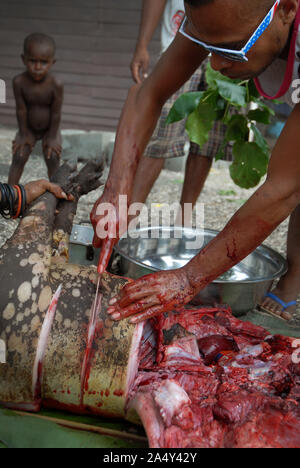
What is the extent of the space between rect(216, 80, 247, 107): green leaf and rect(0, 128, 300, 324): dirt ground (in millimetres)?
1787

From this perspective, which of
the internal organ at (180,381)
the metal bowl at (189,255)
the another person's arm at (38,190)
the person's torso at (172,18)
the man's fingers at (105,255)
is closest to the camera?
the internal organ at (180,381)

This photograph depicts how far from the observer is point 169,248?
3.65 m

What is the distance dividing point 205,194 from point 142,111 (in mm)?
4002

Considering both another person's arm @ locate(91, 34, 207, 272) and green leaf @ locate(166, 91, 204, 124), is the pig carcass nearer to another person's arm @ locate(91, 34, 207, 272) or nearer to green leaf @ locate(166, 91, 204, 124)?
another person's arm @ locate(91, 34, 207, 272)

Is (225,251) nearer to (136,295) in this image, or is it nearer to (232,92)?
(136,295)

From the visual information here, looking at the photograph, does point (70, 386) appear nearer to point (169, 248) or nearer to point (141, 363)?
point (141, 363)

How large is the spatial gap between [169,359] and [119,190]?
806 mm

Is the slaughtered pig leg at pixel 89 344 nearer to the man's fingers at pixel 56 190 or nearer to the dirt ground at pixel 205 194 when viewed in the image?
the man's fingers at pixel 56 190

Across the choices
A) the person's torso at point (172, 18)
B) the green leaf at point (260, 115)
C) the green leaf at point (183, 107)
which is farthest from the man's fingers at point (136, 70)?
the green leaf at point (260, 115)

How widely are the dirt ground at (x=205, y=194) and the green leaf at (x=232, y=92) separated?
5.86 feet

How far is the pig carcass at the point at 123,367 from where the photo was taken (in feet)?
5.25

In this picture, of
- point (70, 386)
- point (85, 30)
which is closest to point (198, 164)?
point (70, 386)

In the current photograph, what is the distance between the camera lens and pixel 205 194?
6.33 m

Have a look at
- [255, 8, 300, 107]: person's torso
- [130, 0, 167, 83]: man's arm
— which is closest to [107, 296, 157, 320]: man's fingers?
[255, 8, 300, 107]: person's torso
